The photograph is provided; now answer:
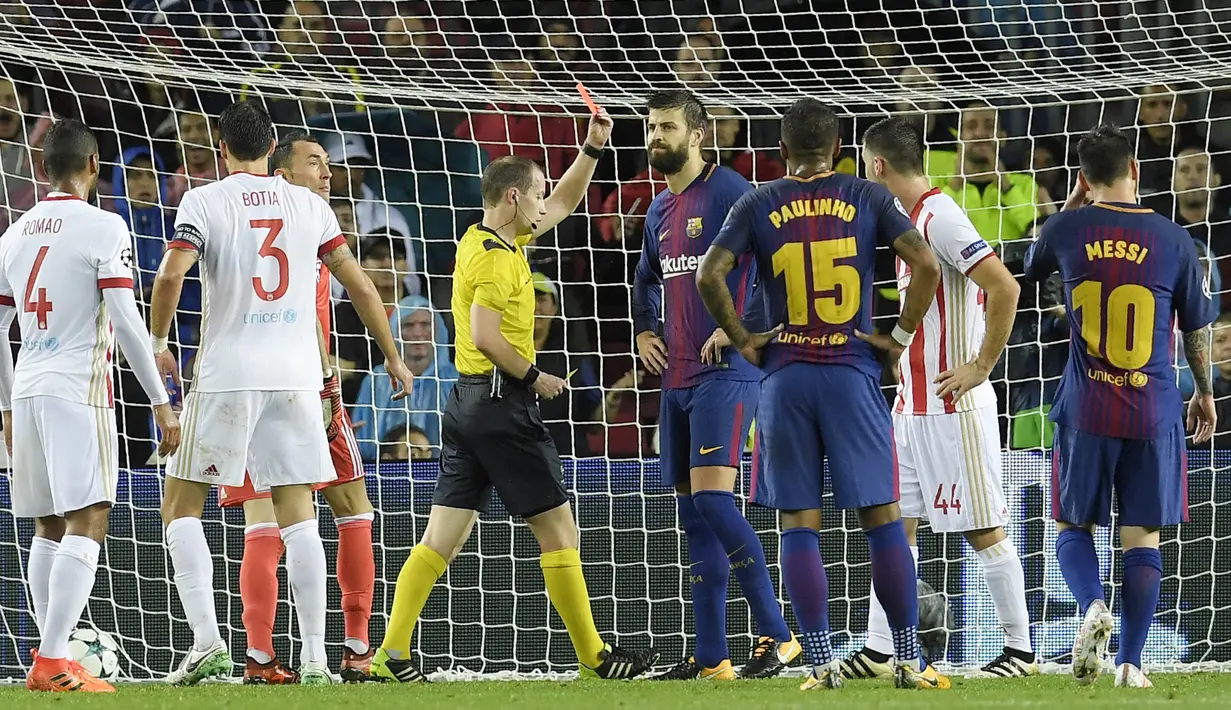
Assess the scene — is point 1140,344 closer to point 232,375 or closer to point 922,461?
point 922,461

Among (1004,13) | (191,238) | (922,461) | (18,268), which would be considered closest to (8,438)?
(18,268)

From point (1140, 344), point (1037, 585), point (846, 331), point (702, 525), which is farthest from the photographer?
point (1037, 585)

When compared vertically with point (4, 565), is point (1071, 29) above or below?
above

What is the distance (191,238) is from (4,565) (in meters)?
2.73

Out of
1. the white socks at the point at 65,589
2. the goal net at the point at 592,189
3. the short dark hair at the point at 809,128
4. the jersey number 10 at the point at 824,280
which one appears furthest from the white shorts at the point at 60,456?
the short dark hair at the point at 809,128

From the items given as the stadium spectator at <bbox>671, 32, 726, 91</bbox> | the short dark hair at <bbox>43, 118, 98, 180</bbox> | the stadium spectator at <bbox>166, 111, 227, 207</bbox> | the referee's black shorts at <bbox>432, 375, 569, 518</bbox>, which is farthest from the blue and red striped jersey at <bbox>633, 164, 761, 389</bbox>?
the stadium spectator at <bbox>166, 111, 227, 207</bbox>

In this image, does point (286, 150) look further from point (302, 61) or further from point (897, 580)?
point (302, 61)

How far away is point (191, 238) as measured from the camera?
493 cm

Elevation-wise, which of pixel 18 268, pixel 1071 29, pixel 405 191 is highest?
pixel 1071 29

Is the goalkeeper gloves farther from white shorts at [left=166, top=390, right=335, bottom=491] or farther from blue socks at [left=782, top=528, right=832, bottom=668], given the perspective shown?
blue socks at [left=782, top=528, right=832, bottom=668]

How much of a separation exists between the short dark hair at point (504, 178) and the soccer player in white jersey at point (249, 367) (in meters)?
0.58

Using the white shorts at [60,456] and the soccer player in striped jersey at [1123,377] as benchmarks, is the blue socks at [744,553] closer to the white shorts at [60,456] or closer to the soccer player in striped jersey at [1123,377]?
the soccer player in striped jersey at [1123,377]

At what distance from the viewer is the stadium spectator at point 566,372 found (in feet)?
26.8

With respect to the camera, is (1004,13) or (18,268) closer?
(18,268)
